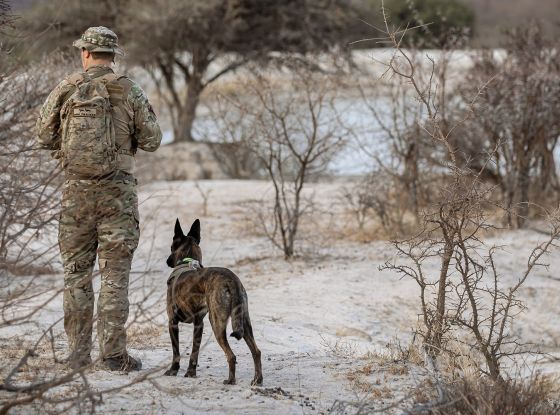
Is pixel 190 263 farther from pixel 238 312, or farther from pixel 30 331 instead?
pixel 30 331

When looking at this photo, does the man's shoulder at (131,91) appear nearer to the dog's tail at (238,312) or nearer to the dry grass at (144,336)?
the dog's tail at (238,312)

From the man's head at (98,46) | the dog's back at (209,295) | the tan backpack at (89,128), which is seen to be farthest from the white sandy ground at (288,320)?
the man's head at (98,46)

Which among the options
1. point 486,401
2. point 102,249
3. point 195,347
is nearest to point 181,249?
point 102,249

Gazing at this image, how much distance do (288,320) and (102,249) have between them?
10.9ft

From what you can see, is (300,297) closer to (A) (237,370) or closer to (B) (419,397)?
(A) (237,370)

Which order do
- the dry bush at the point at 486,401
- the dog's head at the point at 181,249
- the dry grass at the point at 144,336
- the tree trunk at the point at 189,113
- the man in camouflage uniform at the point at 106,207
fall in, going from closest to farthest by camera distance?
the dry bush at the point at 486,401
the man in camouflage uniform at the point at 106,207
the dog's head at the point at 181,249
the dry grass at the point at 144,336
the tree trunk at the point at 189,113

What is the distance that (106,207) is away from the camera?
5977 millimetres

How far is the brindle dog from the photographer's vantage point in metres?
5.64

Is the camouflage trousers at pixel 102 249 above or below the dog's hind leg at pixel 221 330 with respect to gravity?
above

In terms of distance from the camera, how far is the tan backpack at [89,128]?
5.89 metres

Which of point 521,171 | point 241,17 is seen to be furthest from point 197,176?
point 521,171

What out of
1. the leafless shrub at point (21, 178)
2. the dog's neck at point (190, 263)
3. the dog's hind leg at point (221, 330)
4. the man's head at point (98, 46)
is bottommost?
the dog's hind leg at point (221, 330)

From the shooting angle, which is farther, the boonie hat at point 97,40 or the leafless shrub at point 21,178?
the boonie hat at point 97,40

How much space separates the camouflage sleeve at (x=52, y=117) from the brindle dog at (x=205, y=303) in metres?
0.88
